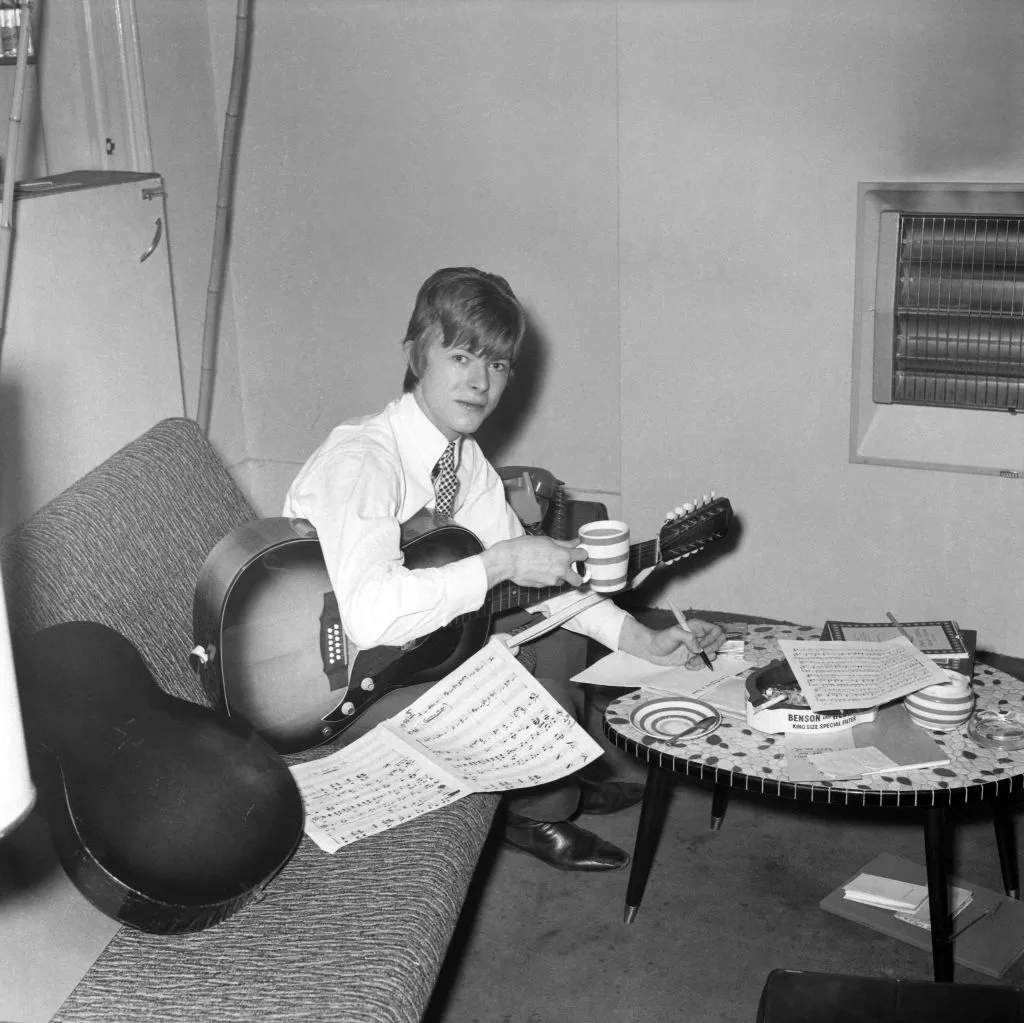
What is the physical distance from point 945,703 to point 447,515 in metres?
0.89

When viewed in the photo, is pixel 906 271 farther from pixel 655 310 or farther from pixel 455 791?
pixel 455 791

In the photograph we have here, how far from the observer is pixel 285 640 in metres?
1.91

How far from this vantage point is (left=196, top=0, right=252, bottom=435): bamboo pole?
10.7 feet

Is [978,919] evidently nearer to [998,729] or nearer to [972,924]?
→ [972,924]

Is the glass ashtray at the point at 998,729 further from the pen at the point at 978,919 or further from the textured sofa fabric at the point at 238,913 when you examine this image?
the textured sofa fabric at the point at 238,913

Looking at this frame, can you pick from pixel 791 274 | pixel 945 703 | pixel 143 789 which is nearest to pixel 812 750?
pixel 945 703

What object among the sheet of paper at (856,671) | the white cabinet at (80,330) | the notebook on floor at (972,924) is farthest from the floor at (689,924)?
the white cabinet at (80,330)

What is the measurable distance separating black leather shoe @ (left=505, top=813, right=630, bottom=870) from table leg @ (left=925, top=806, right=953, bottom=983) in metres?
0.62

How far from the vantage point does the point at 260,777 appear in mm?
1615

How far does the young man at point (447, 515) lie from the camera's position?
187cm

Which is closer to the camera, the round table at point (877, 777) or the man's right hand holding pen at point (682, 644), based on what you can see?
the round table at point (877, 777)

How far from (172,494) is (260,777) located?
52 cm

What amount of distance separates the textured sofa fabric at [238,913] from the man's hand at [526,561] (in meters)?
0.36

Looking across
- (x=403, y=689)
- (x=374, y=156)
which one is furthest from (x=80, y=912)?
(x=374, y=156)
